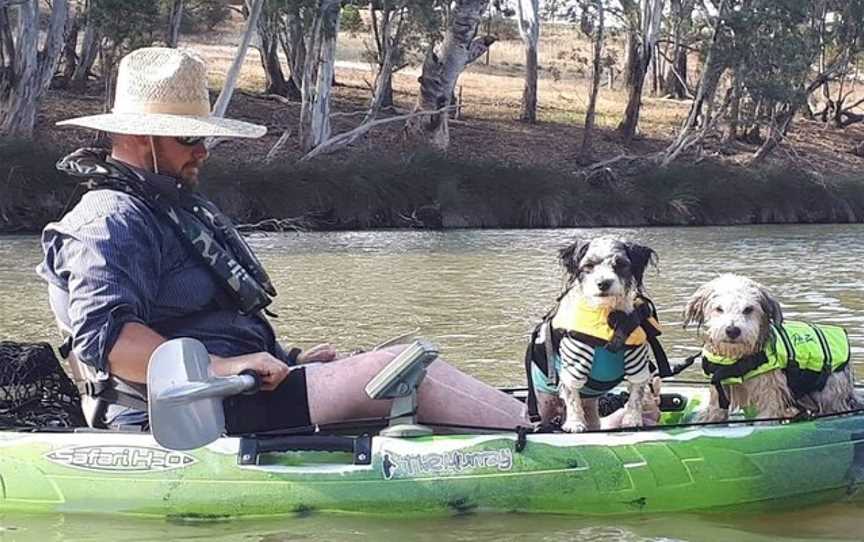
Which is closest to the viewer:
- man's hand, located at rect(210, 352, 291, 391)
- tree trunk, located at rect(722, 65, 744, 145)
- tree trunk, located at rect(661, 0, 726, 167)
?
man's hand, located at rect(210, 352, 291, 391)

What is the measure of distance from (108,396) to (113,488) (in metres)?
0.33

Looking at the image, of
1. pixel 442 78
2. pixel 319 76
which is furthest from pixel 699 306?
pixel 442 78

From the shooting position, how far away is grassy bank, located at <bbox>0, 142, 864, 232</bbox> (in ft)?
71.8

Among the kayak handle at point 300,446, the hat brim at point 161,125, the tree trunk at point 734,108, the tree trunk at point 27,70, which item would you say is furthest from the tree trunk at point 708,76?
the hat brim at point 161,125

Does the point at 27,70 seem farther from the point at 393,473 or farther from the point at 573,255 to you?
the point at 393,473

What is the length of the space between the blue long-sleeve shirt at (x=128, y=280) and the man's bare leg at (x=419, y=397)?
294 mm

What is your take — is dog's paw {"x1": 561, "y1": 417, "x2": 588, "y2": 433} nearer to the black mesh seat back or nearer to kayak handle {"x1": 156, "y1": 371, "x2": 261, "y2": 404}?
kayak handle {"x1": 156, "y1": 371, "x2": 261, "y2": 404}

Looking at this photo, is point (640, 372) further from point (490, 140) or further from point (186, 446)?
point (490, 140)

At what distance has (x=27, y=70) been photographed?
25.7m

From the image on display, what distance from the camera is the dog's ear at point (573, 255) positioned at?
5617 mm

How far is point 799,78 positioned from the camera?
105 feet

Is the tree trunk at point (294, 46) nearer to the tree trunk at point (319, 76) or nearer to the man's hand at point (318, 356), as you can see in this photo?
the tree trunk at point (319, 76)

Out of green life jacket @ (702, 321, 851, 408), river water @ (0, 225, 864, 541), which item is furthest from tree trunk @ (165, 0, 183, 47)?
green life jacket @ (702, 321, 851, 408)

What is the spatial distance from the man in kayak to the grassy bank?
56.2 feet
